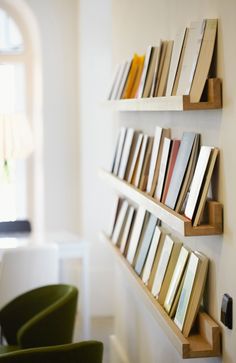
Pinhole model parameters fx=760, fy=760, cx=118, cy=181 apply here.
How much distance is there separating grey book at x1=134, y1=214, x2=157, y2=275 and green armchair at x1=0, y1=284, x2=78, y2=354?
1.40 feet

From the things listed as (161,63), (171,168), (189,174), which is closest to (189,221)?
(189,174)

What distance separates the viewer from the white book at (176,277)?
2.68 m

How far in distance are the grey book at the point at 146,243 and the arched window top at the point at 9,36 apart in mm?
3238

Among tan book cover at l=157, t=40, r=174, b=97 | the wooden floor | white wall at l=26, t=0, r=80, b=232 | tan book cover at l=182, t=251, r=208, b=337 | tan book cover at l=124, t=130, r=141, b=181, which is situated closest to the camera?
tan book cover at l=182, t=251, r=208, b=337

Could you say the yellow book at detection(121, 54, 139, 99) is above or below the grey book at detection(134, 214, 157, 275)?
above

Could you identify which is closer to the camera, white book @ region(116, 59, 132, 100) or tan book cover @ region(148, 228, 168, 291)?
tan book cover @ region(148, 228, 168, 291)

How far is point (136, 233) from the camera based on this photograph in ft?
11.6

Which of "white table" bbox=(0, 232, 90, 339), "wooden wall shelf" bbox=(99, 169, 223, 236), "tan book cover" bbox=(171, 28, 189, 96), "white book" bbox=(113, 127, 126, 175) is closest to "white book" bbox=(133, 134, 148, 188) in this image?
"white book" bbox=(113, 127, 126, 175)

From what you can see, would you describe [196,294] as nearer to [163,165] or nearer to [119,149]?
[163,165]

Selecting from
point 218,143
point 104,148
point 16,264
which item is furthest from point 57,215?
point 218,143

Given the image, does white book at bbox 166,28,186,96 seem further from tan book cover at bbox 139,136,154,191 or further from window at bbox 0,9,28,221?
window at bbox 0,9,28,221

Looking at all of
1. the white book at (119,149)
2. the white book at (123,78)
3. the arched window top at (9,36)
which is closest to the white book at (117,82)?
the white book at (123,78)

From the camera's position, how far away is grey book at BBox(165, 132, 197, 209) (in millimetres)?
2594

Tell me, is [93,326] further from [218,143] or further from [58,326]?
[218,143]
